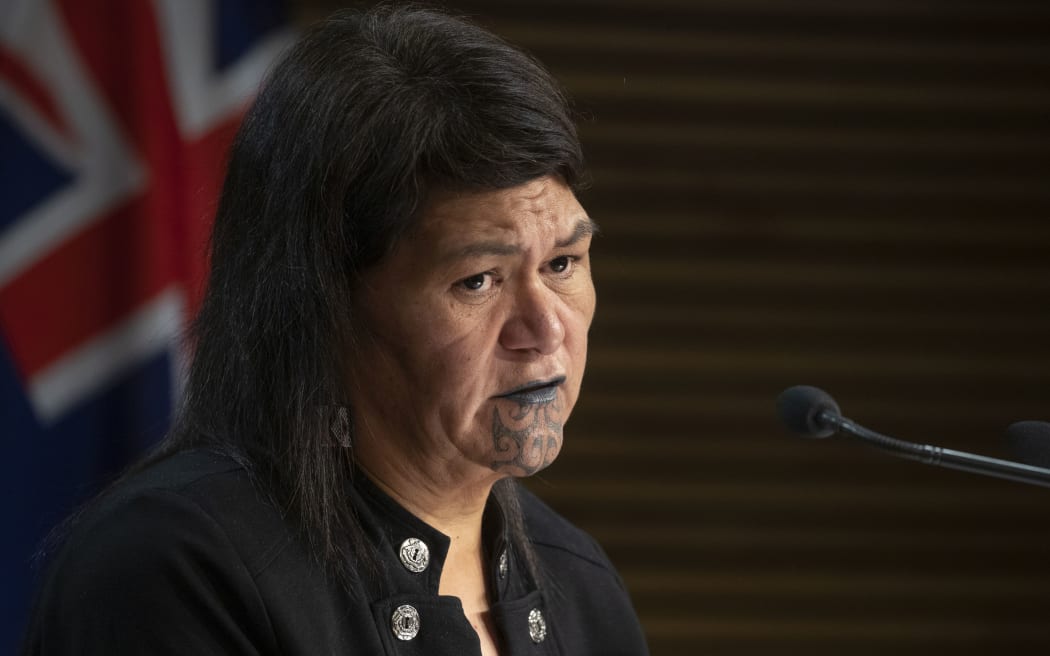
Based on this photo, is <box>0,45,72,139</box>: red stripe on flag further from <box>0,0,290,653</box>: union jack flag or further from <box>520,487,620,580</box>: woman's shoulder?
<box>520,487,620,580</box>: woman's shoulder

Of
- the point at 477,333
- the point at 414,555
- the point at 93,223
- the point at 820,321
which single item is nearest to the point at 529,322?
the point at 477,333

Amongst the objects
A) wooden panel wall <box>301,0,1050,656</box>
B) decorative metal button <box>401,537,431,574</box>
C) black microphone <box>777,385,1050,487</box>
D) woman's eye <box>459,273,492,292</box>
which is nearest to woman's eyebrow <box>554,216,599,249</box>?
woman's eye <box>459,273,492,292</box>

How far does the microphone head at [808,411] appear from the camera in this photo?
1.65 m

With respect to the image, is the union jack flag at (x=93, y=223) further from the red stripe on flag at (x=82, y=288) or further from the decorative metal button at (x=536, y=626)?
the decorative metal button at (x=536, y=626)

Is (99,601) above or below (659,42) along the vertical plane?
below

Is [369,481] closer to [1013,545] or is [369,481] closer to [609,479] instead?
[609,479]

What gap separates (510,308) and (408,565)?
1.26ft

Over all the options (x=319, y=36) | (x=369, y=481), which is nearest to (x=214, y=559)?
(x=369, y=481)

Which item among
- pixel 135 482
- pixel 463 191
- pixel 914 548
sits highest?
pixel 463 191

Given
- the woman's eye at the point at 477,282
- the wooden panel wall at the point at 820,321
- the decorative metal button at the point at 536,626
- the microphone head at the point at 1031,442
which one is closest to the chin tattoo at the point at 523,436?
the woman's eye at the point at 477,282

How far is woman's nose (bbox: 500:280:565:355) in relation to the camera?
171 cm

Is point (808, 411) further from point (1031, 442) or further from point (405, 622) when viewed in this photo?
point (405, 622)

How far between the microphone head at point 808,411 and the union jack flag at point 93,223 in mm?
2473

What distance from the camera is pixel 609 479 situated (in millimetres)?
4551
